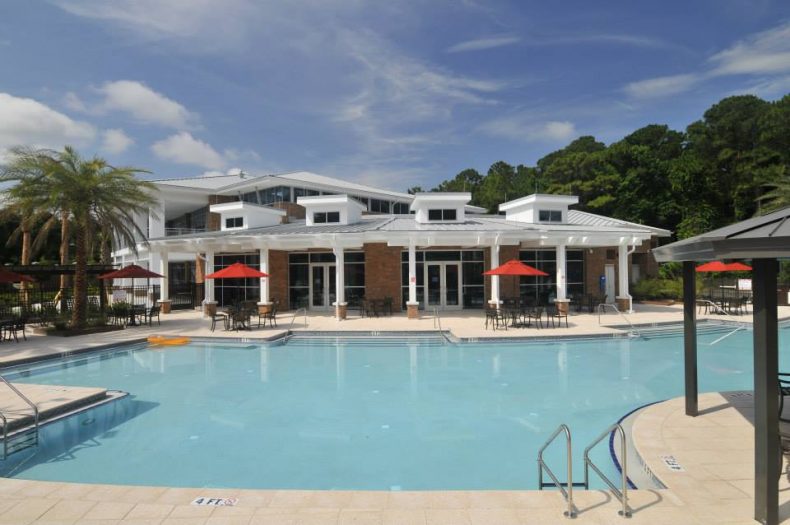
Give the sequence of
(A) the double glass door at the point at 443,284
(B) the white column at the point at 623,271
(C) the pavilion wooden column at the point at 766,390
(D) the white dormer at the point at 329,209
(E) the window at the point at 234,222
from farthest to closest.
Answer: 1. (E) the window at the point at 234,222
2. (D) the white dormer at the point at 329,209
3. (A) the double glass door at the point at 443,284
4. (B) the white column at the point at 623,271
5. (C) the pavilion wooden column at the point at 766,390

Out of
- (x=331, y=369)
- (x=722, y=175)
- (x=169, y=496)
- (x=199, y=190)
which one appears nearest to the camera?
(x=169, y=496)

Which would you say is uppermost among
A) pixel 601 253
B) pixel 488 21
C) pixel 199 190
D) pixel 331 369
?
pixel 488 21

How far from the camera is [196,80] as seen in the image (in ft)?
51.0

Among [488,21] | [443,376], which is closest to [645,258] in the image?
[488,21]

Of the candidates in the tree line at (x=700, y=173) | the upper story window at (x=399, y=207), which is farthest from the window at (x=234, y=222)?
the tree line at (x=700, y=173)

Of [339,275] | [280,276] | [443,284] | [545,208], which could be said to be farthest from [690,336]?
[280,276]

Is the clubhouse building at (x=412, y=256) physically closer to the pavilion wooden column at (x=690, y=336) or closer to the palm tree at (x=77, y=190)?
the palm tree at (x=77, y=190)

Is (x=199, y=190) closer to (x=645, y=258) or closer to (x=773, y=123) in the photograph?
(x=645, y=258)

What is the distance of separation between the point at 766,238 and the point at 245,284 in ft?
73.3

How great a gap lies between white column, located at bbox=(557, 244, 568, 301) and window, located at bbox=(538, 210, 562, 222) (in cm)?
439

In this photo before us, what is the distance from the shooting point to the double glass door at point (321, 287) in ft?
71.9

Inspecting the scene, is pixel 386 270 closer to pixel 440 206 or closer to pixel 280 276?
pixel 440 206

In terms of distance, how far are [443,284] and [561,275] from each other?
551 cm

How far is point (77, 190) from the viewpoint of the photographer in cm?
1561
